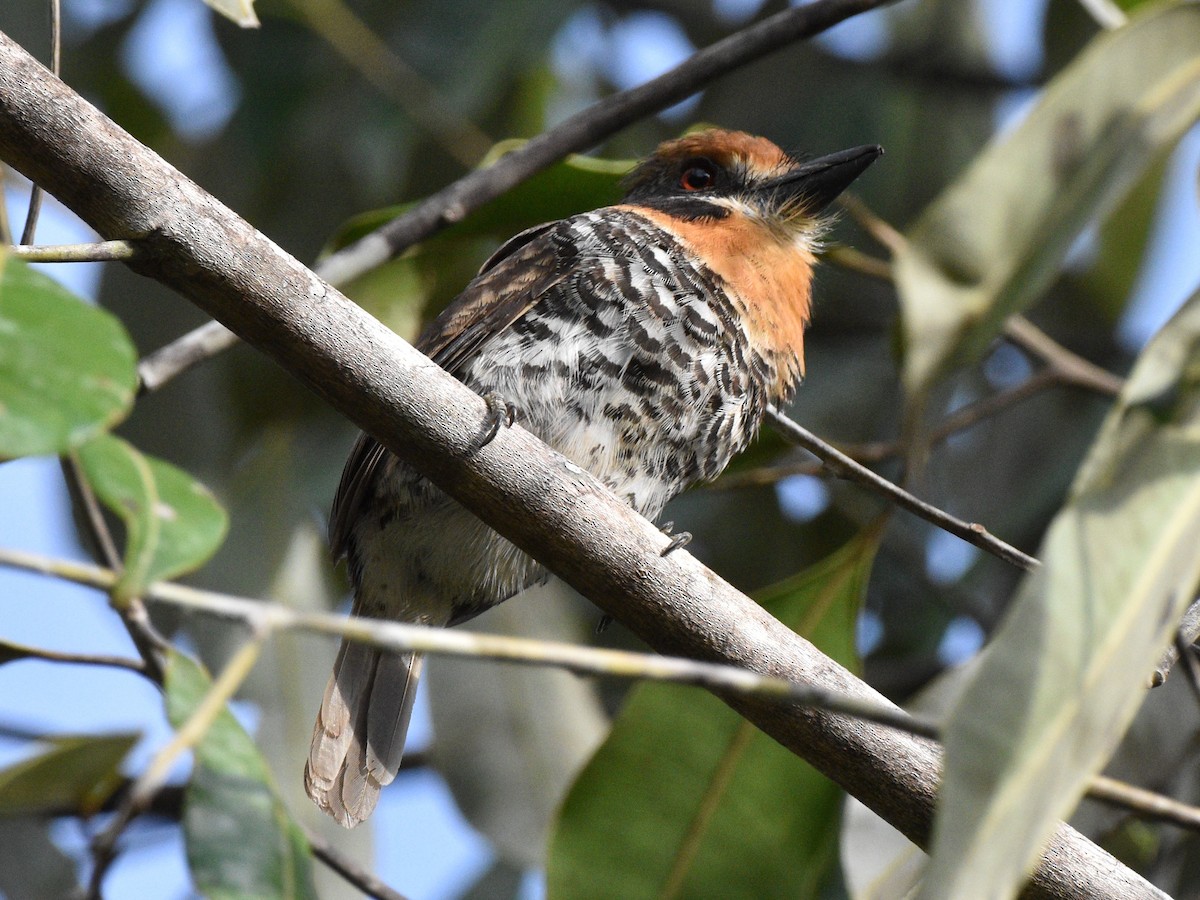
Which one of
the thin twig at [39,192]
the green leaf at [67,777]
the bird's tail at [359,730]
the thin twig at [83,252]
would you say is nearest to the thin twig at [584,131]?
the thin twig at [39,192]

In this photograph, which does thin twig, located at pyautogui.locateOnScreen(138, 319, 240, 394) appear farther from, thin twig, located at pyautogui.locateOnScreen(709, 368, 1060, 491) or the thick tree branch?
thin twig, located at pyautogui.locateOnScreen(709, 368, 1060, 491)

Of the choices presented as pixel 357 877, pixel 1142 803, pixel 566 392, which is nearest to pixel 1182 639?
pixel 1142 803

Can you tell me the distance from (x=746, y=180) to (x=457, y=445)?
5.15ft

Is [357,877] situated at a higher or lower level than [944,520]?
lower

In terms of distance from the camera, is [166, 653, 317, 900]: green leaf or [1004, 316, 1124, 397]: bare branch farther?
[1004, 316, 1124, 397]: bare branch

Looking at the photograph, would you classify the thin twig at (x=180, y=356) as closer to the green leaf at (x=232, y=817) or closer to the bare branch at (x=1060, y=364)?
the green leaf at (x=232, y=817)

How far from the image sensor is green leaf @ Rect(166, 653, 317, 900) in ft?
3.95

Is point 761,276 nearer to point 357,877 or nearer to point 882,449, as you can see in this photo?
point 882,449

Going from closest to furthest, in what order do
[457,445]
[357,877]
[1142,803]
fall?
1. [1142,803]
2. [457,445]
3. [357,877]

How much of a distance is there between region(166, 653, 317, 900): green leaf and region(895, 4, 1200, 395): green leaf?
77cm

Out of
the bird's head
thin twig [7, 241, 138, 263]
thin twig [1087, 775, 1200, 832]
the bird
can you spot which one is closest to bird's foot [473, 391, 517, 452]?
thin twig [7, 241, 138, 263]

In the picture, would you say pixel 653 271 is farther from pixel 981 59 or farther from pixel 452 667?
pixel 981 59

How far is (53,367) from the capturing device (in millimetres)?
1089

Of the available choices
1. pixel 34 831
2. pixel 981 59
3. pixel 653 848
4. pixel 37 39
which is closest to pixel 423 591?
pixel 653 848
